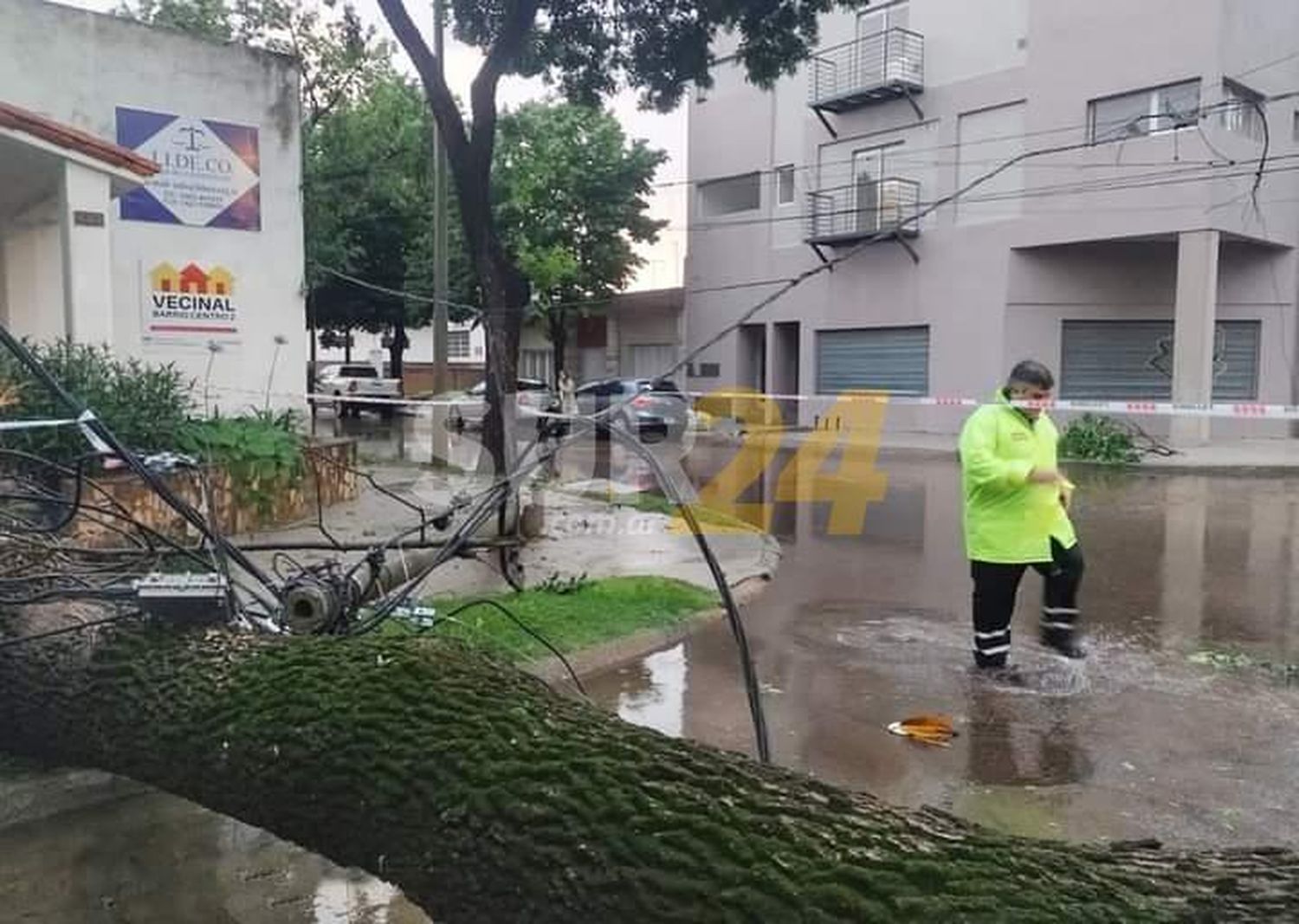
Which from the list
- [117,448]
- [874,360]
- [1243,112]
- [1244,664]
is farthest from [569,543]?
[874,360]

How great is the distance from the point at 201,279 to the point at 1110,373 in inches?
725

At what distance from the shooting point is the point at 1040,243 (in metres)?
23.1

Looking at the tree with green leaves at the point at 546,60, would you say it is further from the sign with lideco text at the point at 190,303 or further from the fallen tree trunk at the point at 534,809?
the fallen tree trunk at the point at 534,809

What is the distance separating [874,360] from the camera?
89.4 feet

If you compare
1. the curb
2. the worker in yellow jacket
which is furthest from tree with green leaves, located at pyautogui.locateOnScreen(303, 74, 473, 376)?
the worker in yellow jacket

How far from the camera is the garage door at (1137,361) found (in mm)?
23391

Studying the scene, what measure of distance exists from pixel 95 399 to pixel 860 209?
68.2 ft

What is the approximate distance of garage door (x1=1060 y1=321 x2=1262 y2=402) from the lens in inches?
921

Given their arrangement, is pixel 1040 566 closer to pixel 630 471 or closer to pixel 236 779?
pixel 236 779

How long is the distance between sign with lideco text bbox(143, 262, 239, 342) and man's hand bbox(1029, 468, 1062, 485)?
10806mm

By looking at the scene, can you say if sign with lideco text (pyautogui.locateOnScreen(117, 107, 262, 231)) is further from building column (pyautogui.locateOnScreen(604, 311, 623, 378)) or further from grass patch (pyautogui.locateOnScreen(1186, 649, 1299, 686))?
building column (pyautogui.locateOnScreen(604, 311, 623, 378))

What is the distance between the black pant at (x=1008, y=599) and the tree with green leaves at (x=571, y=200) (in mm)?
23239

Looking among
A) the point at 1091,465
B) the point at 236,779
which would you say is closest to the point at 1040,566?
the point at 236,779

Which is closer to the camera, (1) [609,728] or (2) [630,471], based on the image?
(1) [609,728]
